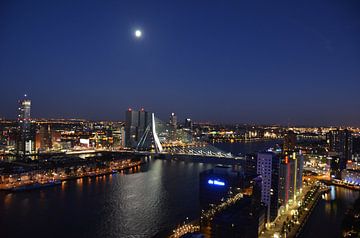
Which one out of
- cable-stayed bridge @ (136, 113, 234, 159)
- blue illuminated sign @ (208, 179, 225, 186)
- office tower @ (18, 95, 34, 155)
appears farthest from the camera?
cable-stayed bridge @ (136, 113, 234, 159)

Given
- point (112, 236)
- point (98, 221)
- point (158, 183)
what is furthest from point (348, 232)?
point (158, 183)

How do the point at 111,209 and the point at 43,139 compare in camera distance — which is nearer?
the point at 111,209

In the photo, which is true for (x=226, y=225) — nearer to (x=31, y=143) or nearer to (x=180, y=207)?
(x=180, y=207)

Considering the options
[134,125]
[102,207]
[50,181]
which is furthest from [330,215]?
[134,125]

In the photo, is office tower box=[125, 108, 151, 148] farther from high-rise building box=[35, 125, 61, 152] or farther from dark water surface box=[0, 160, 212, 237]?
dark water surface box=[0, 160, 212, 237]

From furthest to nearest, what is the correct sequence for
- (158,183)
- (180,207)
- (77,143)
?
(77,143), (158,183), (180,207)

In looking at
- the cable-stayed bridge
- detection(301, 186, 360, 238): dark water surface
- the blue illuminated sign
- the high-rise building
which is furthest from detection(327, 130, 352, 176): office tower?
the high-rise building

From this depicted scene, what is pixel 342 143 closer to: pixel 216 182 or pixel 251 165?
pixel 251 165
